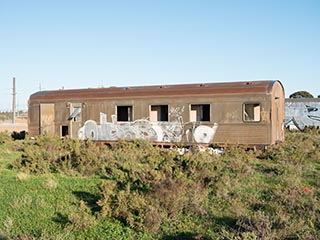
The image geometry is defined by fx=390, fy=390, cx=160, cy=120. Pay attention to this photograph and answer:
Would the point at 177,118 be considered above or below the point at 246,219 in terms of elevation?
above

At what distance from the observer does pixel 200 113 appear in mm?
15773

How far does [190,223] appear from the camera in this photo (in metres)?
6.89

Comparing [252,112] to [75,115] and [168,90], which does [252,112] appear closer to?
[168,90]

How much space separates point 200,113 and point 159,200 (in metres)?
8.74

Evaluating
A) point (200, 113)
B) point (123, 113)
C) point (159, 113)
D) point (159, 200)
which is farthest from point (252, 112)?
point (159, 200)

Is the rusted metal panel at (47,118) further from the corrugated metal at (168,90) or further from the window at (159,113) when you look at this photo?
the window at (159,113)

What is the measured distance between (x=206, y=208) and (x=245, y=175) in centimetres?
251

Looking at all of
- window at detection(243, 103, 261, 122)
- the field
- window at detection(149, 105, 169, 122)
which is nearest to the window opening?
window at detection(149, 105, 169, 122)

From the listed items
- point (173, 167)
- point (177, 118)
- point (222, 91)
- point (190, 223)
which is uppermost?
point (222, 91)

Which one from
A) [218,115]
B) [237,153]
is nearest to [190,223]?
[237,153]

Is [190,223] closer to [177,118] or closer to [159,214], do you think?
[159,214]

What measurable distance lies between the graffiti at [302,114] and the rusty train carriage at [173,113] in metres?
11.3

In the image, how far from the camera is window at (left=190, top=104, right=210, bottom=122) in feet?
51.2

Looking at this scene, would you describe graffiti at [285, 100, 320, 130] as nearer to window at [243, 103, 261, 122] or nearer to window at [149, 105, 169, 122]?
window at [243, 103, 261, 122]
